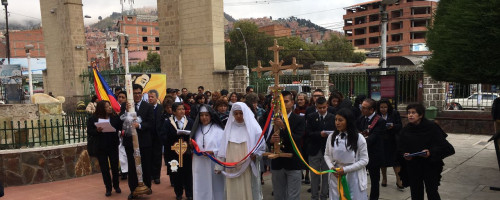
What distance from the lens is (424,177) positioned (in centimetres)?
478

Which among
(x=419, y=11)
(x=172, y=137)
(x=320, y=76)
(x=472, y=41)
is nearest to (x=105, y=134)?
(x=172, y=137)

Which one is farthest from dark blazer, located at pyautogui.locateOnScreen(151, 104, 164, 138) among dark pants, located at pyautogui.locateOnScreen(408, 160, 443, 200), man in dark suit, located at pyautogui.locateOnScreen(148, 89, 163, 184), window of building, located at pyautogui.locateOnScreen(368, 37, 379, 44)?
window of building, located at pyautogui.locateOnScreen(368, 37, 379, 44)

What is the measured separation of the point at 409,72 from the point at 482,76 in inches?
267

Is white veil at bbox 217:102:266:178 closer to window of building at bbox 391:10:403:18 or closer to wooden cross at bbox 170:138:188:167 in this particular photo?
wooden cross at bbox 170:138:188:167

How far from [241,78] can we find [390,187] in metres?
9.63

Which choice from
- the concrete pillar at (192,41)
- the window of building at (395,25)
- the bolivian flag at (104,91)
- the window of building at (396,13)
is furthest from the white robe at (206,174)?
the window of building at (396,13)

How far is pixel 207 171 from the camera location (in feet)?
17.8

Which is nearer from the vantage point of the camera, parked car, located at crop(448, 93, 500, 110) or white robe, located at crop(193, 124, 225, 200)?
white robe, located at crop(193, 124, 225, 200)

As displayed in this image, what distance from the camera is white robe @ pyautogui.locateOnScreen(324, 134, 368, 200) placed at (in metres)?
4.32

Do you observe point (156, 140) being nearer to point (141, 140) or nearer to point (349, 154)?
point (141, 140)

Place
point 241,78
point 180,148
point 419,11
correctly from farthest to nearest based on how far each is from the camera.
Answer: point 419,11, point 241,78, point 180,148

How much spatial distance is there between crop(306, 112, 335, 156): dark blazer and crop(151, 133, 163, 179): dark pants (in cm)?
302

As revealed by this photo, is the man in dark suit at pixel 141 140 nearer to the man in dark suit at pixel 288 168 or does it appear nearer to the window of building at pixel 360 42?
the man in dark suit at pixel 288 168

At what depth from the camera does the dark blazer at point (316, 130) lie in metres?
5.52
